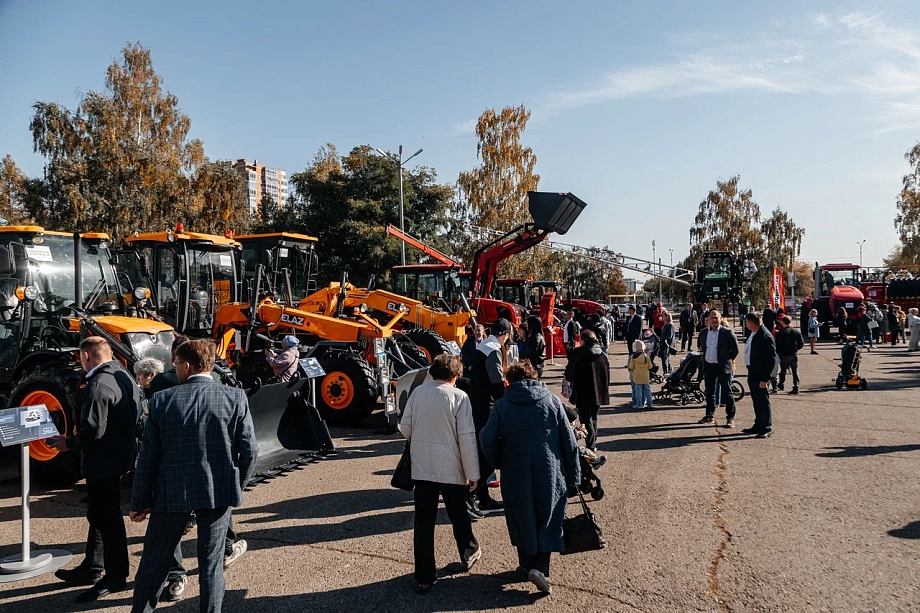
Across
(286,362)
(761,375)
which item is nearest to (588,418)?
(761,375)

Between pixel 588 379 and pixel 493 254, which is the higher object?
pixel 493 254

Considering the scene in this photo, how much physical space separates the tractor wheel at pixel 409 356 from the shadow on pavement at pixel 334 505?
177 inches

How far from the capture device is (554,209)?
14688 mm

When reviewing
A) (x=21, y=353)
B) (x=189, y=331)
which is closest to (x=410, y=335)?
(x=189, y=331)

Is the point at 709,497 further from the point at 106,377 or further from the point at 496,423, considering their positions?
the point at 106,377

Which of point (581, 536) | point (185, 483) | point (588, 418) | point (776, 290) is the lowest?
point (581, 536)

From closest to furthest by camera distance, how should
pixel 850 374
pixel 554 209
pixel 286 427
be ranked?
1. pixel 286 427
2. pixel 850 374
3. pixel 554 209

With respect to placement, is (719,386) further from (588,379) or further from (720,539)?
(720,539)

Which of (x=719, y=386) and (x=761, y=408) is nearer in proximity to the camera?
(x=761, y=408)

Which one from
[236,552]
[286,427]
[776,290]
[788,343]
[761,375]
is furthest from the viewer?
[776,290]

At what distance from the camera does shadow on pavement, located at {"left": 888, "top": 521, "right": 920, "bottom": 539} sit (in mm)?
5039

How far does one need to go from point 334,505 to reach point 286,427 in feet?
4.49

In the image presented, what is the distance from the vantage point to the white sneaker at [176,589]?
13.8 feet

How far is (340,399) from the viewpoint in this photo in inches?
377
